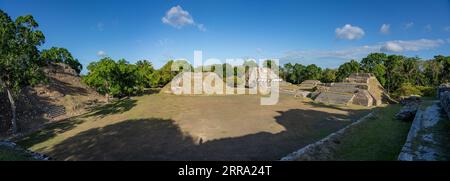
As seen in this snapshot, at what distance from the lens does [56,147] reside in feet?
36.4

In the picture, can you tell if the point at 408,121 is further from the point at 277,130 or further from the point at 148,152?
the point at 148,152

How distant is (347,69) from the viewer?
4744cm

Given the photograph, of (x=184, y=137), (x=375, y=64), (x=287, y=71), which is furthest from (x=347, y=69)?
(x=184, y=137)

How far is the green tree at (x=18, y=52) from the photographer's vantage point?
1313 cm

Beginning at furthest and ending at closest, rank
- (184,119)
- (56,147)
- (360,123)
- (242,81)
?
(242,81)
(184,119)
(360,123)
(56,147)

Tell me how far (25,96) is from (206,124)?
19430 mm

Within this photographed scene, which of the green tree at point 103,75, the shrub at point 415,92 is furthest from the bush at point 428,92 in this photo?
the green tree at point 103,75

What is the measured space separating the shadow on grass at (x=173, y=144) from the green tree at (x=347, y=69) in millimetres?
36692

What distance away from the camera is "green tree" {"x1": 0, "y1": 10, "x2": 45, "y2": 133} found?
13.1m

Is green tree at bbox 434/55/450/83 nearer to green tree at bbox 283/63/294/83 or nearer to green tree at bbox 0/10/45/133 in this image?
green tree at bbox 283/63/294/83

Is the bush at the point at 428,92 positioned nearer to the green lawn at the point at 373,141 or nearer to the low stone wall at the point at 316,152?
the green lawn at the point at 373,141

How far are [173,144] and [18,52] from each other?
484 inches

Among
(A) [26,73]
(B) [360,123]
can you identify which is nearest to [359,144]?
(B) [360,123]

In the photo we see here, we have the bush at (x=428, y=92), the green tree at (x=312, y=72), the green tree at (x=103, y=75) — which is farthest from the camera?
the green tree at (x=312, y=72)
